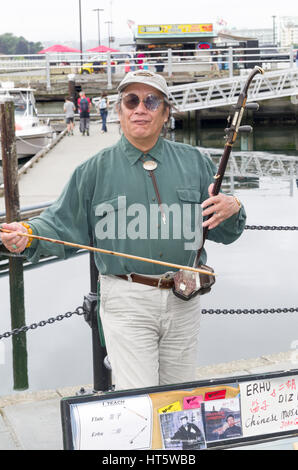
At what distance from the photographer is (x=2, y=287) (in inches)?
422

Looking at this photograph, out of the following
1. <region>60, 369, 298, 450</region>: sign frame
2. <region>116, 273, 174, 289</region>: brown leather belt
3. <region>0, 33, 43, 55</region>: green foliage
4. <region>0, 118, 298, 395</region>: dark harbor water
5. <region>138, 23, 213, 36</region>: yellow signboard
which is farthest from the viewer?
<region>0, 33, 43, 55</region>: green foliage

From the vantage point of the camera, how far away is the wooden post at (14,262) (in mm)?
7436

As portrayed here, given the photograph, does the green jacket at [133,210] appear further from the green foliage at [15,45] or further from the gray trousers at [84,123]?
the green foliage at [15,45]

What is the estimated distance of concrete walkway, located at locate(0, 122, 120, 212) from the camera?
14312 mm

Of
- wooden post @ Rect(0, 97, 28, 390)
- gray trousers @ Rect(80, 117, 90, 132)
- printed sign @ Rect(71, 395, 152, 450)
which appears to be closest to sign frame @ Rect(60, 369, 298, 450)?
printed sign @ Rect(71, 395, 152, 450)

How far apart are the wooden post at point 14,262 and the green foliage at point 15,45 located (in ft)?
562

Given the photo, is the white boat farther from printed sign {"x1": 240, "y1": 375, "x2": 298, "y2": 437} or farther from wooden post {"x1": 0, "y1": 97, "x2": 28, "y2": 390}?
printed sign {"x1": 240, "y1": 375, "x2": 298, "y2": 437}

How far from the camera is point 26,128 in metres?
22.9

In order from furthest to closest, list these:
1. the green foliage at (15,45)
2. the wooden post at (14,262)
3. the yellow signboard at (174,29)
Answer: the green foliage at (15,45) → the yellow signboard at (174,29) → the wooden post at (14,262)

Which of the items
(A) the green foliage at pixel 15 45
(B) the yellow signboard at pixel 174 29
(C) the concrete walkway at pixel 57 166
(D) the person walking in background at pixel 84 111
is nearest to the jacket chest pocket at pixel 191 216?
(C) the concrete walkway at pixel 57 166

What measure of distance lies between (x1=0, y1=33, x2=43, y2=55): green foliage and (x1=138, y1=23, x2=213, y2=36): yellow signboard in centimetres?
13994

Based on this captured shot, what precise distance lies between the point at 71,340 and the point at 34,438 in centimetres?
476
